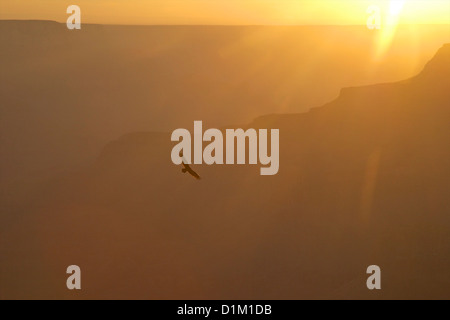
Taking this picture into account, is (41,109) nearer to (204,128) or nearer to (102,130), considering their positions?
(102,130)

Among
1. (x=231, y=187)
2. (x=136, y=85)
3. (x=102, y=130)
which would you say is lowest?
(x=231, y=187)

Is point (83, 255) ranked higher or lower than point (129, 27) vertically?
lower

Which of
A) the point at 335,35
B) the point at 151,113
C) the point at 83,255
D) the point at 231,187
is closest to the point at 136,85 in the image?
the point at 151,113

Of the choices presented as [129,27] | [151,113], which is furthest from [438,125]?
[129,27]

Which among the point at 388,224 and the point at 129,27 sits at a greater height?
the point at 129,27

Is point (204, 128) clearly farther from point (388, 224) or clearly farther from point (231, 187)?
point (388, 224)

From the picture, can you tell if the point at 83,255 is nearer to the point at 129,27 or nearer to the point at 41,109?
the point at 41,109
